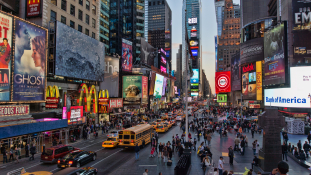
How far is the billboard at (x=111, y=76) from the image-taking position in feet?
172

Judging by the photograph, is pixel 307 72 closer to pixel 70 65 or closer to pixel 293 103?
pixel 293 103

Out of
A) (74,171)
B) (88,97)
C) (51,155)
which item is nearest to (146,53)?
(88,97)

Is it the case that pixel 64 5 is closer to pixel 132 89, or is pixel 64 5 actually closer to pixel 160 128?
pixel 160 128

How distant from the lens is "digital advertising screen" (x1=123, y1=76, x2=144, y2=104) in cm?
5821

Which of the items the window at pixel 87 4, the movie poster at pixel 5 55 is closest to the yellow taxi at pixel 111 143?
the movie poster at pixel 5 55

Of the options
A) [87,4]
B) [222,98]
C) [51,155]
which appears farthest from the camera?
[222,98]

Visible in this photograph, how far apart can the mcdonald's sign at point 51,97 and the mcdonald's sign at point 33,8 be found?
1101cm

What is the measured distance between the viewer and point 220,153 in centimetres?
2144

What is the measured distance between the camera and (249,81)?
68.3m

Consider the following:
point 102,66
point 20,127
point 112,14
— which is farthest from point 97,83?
point 112,14

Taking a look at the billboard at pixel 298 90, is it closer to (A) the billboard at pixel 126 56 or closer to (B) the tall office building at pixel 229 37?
(A) the billboard at pixel 126 56

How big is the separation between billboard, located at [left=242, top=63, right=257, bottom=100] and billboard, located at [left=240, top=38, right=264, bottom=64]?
1.96 m

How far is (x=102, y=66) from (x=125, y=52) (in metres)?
15.9

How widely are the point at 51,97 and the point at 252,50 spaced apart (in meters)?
60.5
